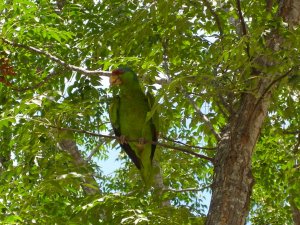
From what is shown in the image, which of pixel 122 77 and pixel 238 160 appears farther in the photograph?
pixel 122 77

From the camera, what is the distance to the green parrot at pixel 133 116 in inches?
179

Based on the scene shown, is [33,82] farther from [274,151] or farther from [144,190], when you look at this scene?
[274,151]

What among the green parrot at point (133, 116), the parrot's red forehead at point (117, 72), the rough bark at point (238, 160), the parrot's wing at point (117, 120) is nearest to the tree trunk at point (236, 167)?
the rough bark at point (238, 160)

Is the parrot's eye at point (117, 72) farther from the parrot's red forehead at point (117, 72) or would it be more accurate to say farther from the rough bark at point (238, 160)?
the rough bark at point (238, 160)

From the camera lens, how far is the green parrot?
4539 millimetres

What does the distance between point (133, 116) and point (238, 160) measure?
1464mm

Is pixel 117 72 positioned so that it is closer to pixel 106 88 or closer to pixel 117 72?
pixel 117 72

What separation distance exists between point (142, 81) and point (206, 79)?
147 cm

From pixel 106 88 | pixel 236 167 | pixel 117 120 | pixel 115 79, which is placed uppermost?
pixel 106 88

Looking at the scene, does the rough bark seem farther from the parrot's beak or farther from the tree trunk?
the parrot's beak

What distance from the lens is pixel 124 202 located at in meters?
3.93

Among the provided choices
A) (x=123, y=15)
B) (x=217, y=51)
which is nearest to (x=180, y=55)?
(x=123, y=15)

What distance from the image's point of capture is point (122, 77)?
4547 mm

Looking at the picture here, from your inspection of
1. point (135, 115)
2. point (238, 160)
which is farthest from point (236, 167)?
point (135, 115)
